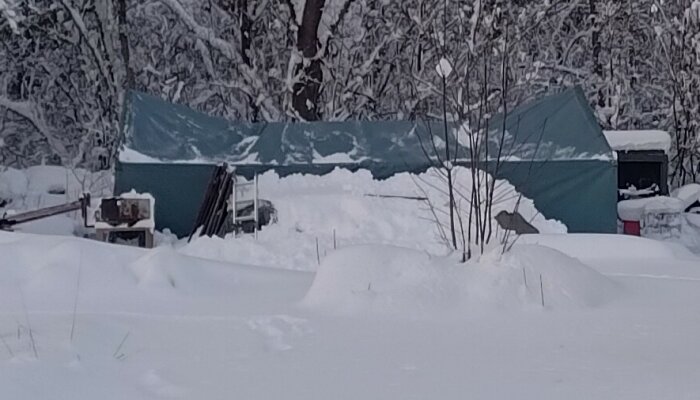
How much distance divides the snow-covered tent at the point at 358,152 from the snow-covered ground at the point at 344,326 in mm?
3953

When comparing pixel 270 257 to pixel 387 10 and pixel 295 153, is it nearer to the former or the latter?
pixel 295 153

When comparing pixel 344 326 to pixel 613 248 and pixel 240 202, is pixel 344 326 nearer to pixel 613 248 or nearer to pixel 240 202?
pixel 613 248

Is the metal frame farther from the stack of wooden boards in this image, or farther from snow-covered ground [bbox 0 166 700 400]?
snow-covered ground [bbox 0 166 700 400]

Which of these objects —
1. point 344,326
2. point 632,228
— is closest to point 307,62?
point 632,228

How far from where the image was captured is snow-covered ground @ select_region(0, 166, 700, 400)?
3.17 metres

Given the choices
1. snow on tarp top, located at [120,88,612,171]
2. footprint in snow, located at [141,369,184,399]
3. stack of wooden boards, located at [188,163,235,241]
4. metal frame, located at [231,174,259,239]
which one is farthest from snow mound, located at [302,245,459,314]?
snow on tarp top, located at [120,88,612,171]

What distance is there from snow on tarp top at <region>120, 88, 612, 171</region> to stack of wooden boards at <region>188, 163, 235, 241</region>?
3.00ft

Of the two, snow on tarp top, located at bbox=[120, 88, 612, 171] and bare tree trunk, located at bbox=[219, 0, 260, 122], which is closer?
snow on tarp top, located at bbox=[120, 88, 612, 171]

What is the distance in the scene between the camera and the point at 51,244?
5.21 metres

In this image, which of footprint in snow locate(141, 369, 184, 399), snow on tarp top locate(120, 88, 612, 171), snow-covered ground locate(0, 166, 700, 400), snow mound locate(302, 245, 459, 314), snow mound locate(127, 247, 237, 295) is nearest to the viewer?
footprint in snow locate(141, 369, 184, 399)

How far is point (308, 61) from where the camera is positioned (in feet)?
Result: 46.2

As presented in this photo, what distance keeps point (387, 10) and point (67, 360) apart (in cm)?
1248

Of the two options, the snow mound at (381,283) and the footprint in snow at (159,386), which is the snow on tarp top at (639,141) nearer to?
the snow mound at (381,283)

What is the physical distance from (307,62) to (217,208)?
16.6ft
